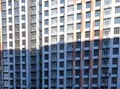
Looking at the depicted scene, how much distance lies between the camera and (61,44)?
2450 inches

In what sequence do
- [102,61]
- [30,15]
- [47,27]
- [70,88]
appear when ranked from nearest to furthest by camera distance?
1. [102,61]
2. [70,88]
3. [47,27]
4. [30,15]

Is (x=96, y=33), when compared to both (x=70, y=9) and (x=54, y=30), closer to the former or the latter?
(x=70, y=9)

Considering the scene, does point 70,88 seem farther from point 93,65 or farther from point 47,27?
point 47,27

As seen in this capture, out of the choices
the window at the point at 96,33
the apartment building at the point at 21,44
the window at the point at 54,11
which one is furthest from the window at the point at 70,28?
the apartment building at the point at 21,44

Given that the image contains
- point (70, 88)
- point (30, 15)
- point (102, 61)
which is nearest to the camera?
point (102, 61)

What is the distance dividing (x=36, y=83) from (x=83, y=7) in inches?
992

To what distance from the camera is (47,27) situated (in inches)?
2544

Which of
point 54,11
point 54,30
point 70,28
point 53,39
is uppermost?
point 54,11

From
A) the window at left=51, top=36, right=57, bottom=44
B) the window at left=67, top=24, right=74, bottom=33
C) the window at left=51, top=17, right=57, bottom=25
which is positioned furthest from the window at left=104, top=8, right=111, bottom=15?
the window at left=51, top=36, right=57, bottom=44

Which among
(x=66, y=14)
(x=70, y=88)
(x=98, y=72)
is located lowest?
(x=70, y=88)

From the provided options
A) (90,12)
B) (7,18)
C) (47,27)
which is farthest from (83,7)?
(7,18)

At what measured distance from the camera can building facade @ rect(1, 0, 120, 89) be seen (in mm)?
55375

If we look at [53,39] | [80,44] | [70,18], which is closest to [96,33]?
[80,44]

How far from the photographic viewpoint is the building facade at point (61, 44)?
5538 cm
